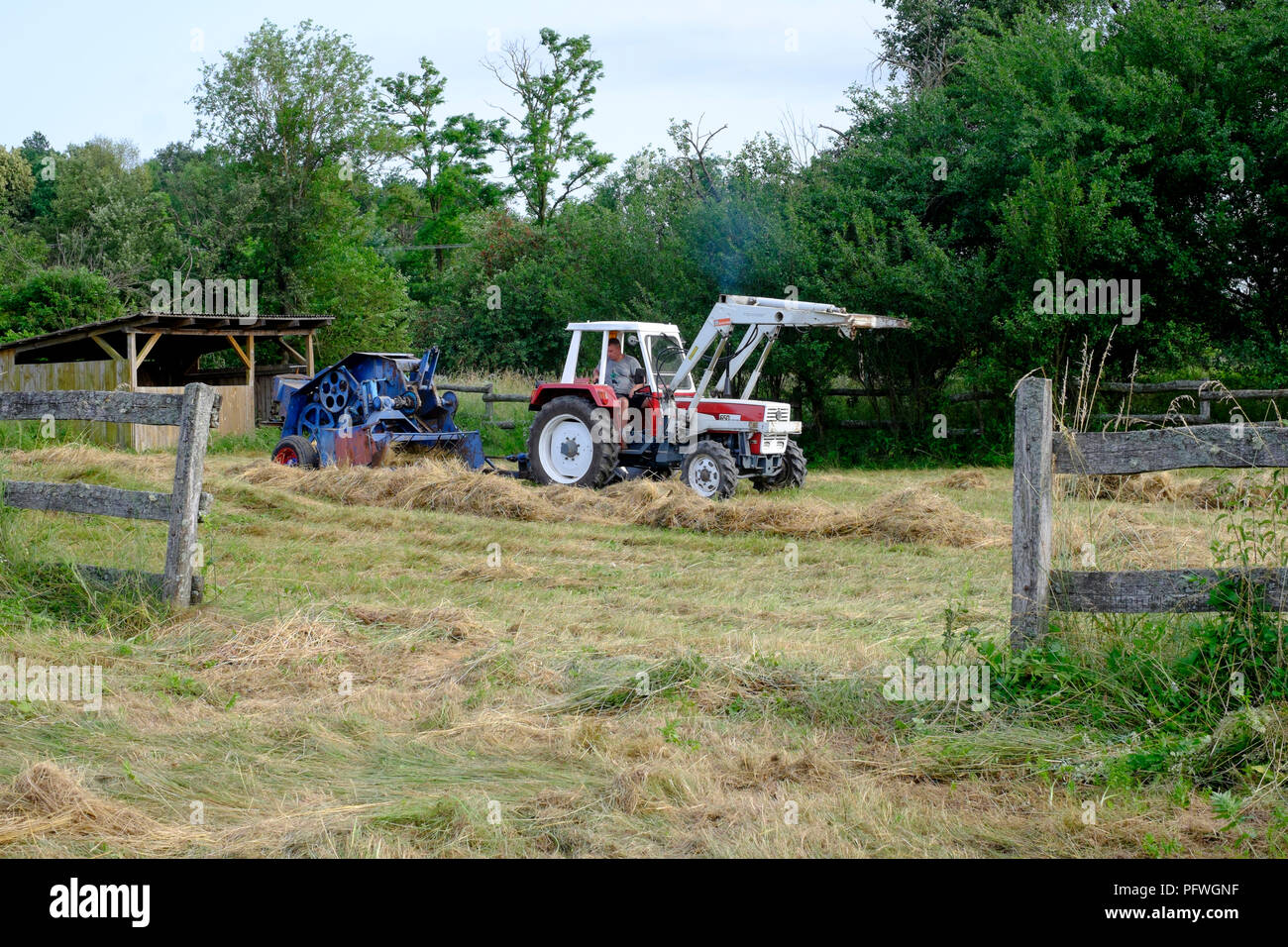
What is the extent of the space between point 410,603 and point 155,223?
33.1 meters

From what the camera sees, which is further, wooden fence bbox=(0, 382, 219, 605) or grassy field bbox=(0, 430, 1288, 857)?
wooden fence bbox=(0, 382, 219, 605)

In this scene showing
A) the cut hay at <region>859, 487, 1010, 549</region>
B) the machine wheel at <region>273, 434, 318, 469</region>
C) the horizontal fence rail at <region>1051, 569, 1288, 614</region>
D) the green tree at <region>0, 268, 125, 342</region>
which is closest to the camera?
the horizontal fence rail at <region>1051, 569, 1288, 614</region>

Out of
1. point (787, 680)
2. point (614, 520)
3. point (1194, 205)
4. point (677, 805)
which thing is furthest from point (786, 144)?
point (677, 805)

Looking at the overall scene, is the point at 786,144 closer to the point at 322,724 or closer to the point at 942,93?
the point at 942,93

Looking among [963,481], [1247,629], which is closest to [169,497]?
[1247,629]

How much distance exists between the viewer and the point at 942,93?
65.1 feet

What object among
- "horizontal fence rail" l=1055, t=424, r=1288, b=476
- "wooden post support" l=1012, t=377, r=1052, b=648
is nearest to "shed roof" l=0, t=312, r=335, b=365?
"wooden post support" l=1012, t=377, r=1052, b=648

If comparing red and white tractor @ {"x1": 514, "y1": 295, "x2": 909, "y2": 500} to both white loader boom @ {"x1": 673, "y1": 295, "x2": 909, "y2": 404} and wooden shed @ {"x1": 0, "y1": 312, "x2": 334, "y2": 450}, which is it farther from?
wooden shed @ {"x1": 0, "y1": 312, "x2": 334, "y2": 450}

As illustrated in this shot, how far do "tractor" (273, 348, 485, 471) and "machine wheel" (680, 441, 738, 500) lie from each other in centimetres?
326

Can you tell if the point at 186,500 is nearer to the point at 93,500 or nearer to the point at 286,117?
the point at 93,500

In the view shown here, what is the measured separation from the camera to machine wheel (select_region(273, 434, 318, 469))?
1529 cm

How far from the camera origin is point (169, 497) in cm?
671

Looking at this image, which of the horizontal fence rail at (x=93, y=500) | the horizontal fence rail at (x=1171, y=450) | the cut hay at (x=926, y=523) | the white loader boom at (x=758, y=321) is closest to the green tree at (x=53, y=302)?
the white loader boom at (x=758, y=321)
